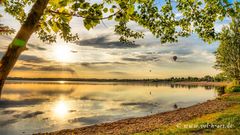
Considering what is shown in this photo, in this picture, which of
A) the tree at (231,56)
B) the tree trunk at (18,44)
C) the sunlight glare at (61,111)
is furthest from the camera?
the tree at (231,56)

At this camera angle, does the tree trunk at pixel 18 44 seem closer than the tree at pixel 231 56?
Yes

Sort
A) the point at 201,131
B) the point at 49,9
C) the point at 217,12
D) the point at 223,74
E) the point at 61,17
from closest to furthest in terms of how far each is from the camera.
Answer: the point at 61,17 → the point at 49,9 → the point at 217,12 → the point at 201,131 → the point at 223,74

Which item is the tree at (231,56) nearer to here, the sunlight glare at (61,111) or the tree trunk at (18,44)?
the sunlight glare at (61,111)

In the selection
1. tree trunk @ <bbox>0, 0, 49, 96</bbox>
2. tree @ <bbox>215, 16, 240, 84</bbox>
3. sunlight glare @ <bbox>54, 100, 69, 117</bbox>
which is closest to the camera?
tree trunk @ <bbox>0, 0, 49, 96</bbox>

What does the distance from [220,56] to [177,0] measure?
210 ft

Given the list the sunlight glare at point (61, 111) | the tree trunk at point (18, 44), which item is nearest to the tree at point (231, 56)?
the sunlight glare at point (61, 111)

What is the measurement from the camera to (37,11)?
4.59 meters

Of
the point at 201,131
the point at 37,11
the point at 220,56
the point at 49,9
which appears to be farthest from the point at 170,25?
the point at 220,56

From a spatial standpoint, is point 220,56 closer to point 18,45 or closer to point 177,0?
point 177,0

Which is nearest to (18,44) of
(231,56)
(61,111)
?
(61,111)

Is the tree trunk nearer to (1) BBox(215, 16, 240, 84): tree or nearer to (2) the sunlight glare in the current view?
(2) the sunlight glare

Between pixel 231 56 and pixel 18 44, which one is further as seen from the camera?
pixel 231 56

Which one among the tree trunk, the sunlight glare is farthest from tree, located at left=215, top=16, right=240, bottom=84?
the tree trunk

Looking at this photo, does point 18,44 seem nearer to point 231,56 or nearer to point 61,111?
point 61,111
